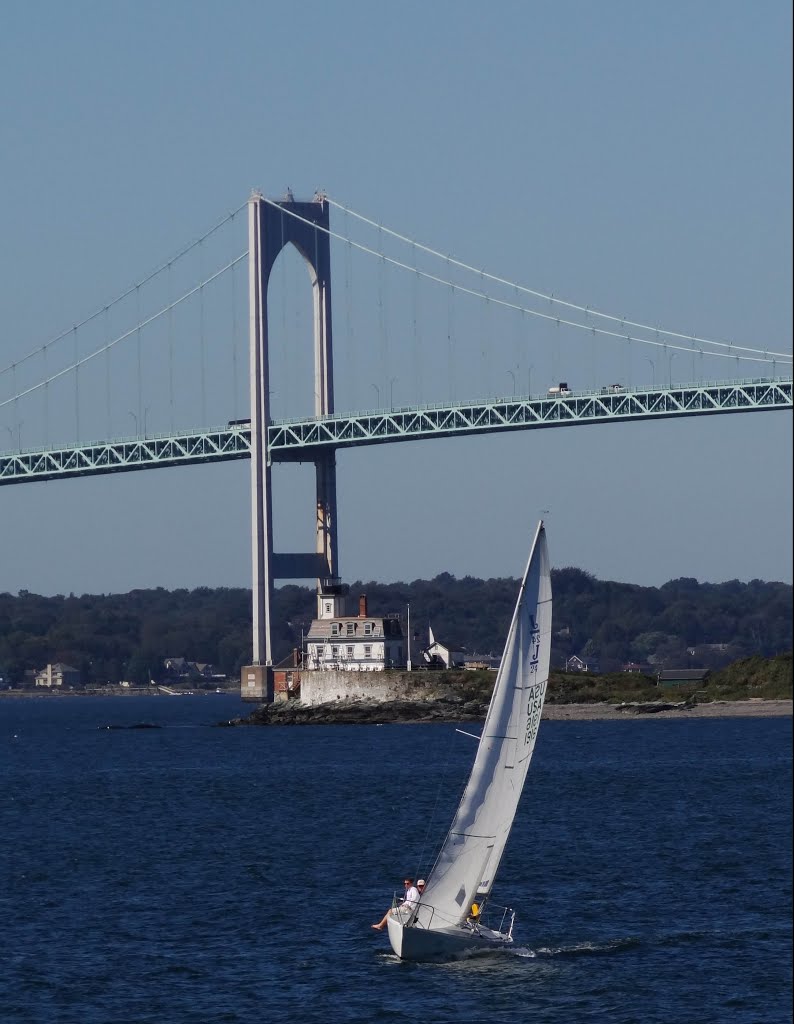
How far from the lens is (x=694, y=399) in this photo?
7769 centimetres

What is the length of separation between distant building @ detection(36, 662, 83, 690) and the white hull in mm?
148730

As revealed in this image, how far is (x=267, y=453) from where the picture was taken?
277ft

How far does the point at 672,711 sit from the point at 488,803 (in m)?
52.7

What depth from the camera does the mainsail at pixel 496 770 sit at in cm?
2298

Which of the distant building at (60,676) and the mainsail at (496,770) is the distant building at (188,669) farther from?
the mainsail at (496,770)

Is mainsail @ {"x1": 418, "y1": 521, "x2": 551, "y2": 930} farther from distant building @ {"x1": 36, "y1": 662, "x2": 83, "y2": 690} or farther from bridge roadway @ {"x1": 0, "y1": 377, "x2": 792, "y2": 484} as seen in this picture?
distant building @ {"x1": 36, "y1": 662, "x2": 83, "y2": 690}

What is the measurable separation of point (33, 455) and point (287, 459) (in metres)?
9.94

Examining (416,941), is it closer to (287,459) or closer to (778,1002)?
(778,1002)

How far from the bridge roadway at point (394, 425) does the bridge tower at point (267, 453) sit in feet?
3.69

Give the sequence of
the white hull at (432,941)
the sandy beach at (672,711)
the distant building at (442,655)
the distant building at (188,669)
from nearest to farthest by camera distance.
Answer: the white hull at (432,941) < the sandy beach at (672,711) < the distant building at (442,655) < the distant building at (188,669)

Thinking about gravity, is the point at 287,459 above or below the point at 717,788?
above

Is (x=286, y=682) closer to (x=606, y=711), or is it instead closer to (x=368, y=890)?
(x=606, y=711)

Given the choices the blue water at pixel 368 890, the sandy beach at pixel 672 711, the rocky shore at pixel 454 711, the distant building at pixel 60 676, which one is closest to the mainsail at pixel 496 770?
the blue water at pixel 368 890

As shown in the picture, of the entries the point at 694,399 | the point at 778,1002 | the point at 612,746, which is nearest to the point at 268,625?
the point at 694,399
